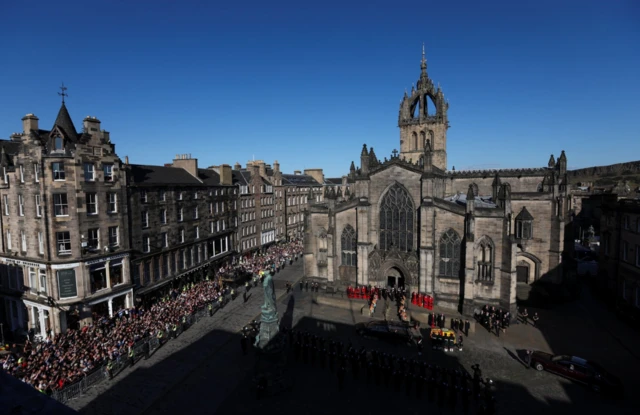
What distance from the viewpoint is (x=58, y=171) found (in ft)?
82.6

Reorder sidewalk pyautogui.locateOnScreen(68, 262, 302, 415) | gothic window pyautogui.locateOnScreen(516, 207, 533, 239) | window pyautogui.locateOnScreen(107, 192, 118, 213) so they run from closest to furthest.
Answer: sidewalk pyautogui.locateOnScreen(68, 262, 302, 415), window pyautogui.locateOnScreen(107, 192, 118, 213), gothic window pyautogui.locateOnScreen(516, 207, 533, 239)

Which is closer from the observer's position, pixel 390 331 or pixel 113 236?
pixel 390 331

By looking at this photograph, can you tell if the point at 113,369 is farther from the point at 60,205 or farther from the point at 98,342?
the point at 60,205

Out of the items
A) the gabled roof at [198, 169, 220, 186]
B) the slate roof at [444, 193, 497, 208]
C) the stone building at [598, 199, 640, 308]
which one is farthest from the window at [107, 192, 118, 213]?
the stone building at [598, 199, 640, 308]

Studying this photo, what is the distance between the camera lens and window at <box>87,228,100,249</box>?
26.6 meters

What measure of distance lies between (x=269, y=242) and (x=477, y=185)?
32.9 m

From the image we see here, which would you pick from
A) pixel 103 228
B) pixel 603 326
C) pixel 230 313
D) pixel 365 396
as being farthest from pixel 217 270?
pixel 603 326

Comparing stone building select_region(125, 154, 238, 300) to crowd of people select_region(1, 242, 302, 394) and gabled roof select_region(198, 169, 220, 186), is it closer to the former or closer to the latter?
gabled roof select_region(198, 169, 220, 186)

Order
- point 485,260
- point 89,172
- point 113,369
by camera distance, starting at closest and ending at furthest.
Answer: point 113,369
point 89,172
point 485,260

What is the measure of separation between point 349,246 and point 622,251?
75.6 ft

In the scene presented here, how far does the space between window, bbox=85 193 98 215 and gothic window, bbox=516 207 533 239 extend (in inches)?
1422

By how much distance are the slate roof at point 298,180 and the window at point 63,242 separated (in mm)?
39919

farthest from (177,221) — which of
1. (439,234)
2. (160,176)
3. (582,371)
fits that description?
(582,371)

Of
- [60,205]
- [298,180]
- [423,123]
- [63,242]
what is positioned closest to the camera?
[60,205]
